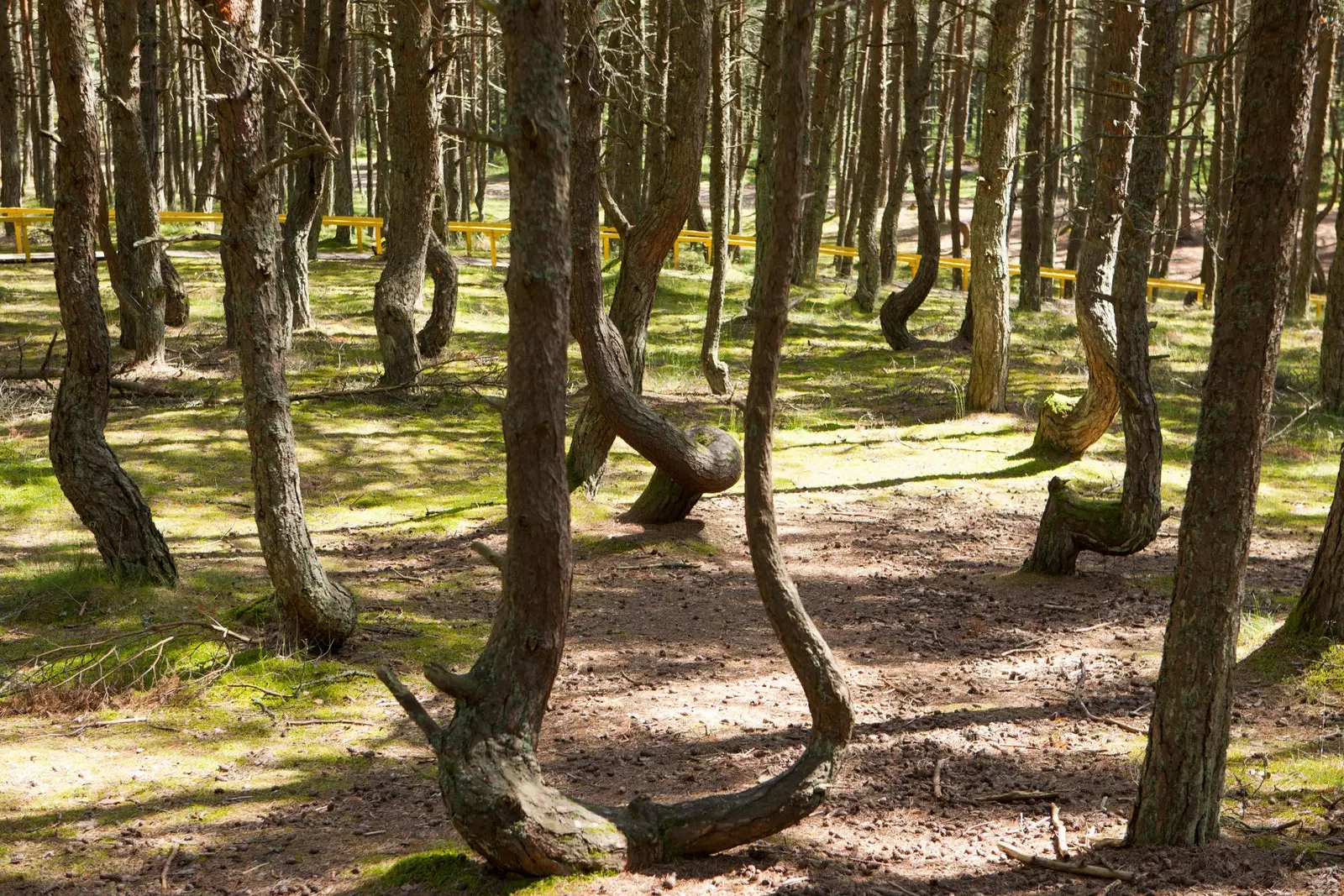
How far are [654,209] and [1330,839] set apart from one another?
653cm

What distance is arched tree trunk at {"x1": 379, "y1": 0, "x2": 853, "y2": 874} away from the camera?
3.78 meters

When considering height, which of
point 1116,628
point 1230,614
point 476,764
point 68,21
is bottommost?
point 1116,628

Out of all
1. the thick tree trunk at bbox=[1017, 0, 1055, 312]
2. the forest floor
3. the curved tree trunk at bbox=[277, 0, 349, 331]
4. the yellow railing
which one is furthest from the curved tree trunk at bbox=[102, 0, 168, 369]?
the thick tree trunk at bbox=[1017, 0, 1055, 312]

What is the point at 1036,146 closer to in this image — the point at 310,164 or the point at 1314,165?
the point at 1314,165

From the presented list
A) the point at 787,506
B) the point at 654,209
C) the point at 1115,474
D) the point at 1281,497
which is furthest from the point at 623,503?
the point at 1281,497

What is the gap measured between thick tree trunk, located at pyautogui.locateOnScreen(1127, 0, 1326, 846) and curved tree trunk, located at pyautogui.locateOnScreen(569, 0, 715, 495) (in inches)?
214

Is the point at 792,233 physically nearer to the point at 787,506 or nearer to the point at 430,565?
the point at 430,565

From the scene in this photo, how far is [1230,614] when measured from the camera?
409 centimetres

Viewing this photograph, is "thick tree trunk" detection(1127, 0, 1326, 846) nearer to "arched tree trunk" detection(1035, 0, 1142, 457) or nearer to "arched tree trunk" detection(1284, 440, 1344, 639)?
"arched tree trunk" detection(1284, 440, 1344, 639)

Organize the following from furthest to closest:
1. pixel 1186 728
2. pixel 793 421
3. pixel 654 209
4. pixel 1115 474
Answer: pixel 793 421
pixel 1115 474
pixel 654 209
pixel 1186 728

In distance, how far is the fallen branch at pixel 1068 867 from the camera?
13.3 ft

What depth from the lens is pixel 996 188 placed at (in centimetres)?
1266

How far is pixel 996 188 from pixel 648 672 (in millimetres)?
8128

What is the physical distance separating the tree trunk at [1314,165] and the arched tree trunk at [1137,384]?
8784 mm
